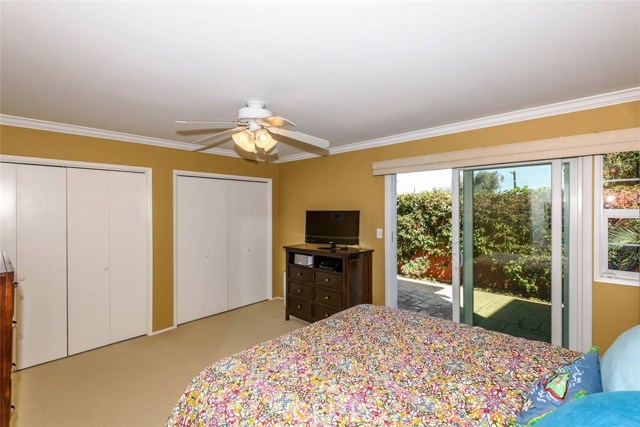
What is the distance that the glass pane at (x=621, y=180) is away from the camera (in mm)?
2328

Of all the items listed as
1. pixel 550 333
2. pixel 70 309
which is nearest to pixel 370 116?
pixel 550 333

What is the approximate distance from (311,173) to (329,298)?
1.91 m

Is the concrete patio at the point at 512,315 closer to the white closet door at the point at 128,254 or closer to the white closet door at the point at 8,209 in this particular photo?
the white closet door at the point at 128,254

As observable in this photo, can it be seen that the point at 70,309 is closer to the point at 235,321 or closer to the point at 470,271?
the point at 235,321

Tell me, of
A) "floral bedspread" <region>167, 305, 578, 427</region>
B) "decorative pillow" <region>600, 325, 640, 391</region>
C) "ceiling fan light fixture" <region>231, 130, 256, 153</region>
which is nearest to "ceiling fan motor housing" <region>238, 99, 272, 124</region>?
"ceiling fan light fixture" <region>231, 130, 256, 153</region>

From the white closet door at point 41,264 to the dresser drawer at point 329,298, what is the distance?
277cm

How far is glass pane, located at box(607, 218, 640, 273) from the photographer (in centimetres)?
232

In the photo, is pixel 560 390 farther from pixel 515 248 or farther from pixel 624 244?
pixel 515 248

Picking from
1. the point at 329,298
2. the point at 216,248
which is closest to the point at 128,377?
the point at 216,248

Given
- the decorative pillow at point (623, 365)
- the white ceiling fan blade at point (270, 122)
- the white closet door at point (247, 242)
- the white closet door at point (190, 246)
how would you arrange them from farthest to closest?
the white closet door at point (247, 242)
the white closet door at point (190, 246)
the white ceiling fan blade at point (270, 122)
the decorative pillow at point (623, 365)

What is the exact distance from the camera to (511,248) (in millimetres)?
2982

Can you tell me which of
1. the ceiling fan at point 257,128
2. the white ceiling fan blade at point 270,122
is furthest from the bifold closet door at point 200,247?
the white ceiling fan blade at point 270,122

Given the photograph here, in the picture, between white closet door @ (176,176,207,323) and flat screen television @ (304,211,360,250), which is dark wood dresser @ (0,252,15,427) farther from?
flat screen television @ (304,211,360,250)

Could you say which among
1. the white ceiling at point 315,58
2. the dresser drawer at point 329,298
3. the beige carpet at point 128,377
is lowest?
the beige carpet at point 128,377
